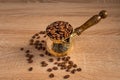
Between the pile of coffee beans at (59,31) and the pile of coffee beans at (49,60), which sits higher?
the pile of coffee beans at (59,31)

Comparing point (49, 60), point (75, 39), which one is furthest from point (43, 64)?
point (75, 39)

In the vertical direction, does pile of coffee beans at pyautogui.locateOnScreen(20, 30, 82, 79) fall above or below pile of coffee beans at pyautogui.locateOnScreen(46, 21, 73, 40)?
below

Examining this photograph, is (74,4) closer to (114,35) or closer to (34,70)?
(114,35)

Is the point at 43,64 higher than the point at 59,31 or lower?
lower

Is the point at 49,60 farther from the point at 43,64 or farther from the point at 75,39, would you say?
the point at 75,39

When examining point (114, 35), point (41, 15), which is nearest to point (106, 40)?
point (114, 35)
